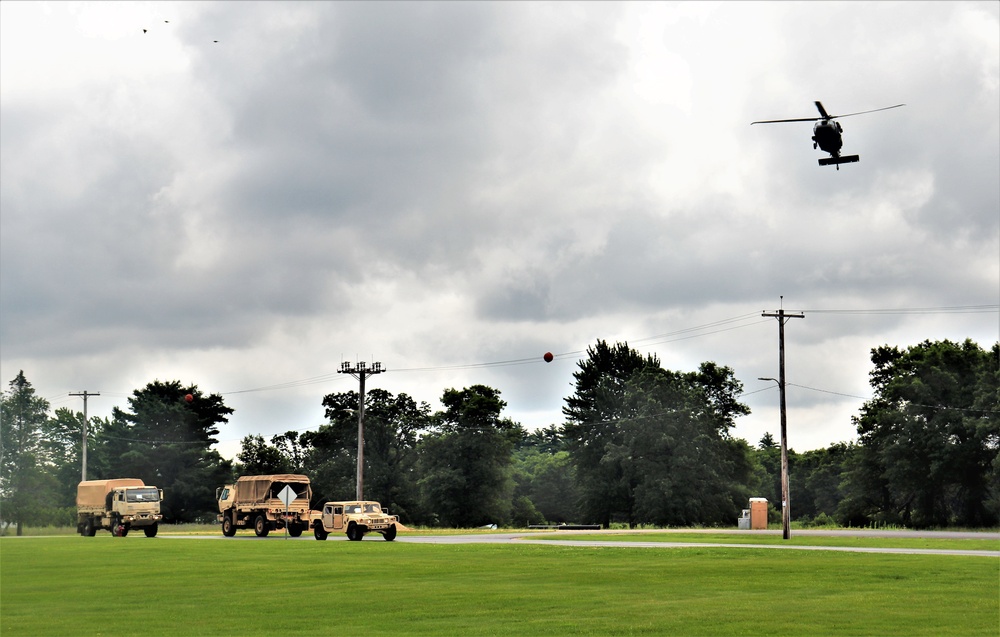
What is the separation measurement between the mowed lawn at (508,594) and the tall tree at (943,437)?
44247 millimetres

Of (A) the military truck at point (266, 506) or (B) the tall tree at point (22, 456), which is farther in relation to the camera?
(B) the tall tree at point (22, 456)

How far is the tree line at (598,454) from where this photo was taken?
80.7 m

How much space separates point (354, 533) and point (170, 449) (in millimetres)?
71210

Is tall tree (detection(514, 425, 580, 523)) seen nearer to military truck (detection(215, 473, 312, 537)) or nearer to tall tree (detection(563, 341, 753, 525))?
tall tree (detection(563, 341, 753, 525))

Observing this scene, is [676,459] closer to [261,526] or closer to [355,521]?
[261,526]

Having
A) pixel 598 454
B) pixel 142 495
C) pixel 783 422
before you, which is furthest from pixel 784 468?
pixel 598 454

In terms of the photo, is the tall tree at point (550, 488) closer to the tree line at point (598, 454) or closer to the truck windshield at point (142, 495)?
the tree line at point (598, 454)

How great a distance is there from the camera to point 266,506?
6581cm

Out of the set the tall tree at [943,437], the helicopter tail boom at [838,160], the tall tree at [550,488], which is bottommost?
the tall tree at [550,488]

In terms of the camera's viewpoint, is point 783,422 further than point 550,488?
No

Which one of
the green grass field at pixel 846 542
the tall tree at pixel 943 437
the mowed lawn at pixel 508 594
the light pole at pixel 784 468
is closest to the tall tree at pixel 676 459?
the tall tree at pixel 943 437

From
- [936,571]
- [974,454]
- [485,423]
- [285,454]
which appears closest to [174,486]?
[285,454]

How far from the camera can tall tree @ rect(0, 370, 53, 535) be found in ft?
336

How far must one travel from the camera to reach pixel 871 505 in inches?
3479
